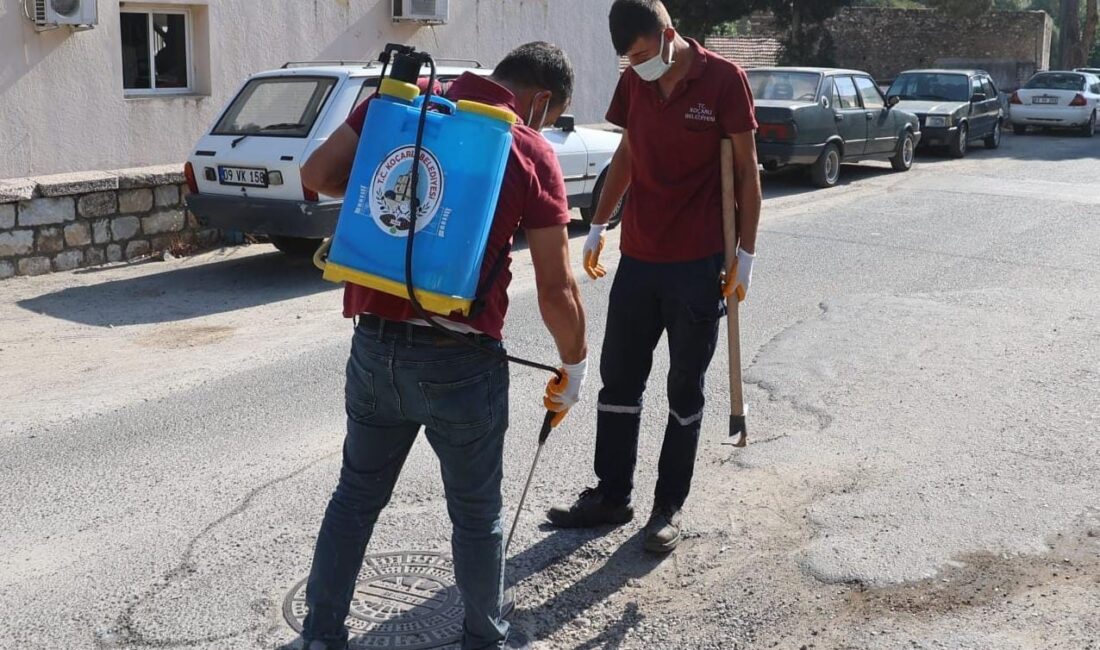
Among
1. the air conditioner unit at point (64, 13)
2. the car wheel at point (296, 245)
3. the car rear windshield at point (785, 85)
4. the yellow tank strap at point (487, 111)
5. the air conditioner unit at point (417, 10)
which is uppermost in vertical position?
the air conditioner unit at point (417, 10)

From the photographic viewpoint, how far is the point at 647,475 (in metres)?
5.29

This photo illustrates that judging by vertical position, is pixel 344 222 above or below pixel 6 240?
above

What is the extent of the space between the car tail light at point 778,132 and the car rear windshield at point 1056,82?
13946mm

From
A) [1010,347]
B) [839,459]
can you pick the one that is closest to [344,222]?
[839,459]

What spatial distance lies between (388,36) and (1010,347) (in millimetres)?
8621

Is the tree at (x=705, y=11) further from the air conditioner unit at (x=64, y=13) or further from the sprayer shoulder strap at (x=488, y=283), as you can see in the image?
the sprayer shoulder strap at (x=488, y=283)

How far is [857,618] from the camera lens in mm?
4004

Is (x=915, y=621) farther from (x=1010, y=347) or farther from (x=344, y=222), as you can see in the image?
(x=1010, y=347)

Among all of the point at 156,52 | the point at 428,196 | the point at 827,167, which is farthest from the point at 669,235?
the point at 827,167

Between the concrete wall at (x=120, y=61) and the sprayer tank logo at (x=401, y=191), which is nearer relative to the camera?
the sprayer tank logo at (x=401, y=191)

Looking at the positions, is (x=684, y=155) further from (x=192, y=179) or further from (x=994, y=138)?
(x=994, y=138)

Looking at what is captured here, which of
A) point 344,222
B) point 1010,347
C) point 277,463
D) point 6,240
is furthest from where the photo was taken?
point 6,240

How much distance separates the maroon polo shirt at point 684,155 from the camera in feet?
13.8

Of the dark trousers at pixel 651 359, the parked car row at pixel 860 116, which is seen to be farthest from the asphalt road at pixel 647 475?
the parked car row at pixel 860 116
